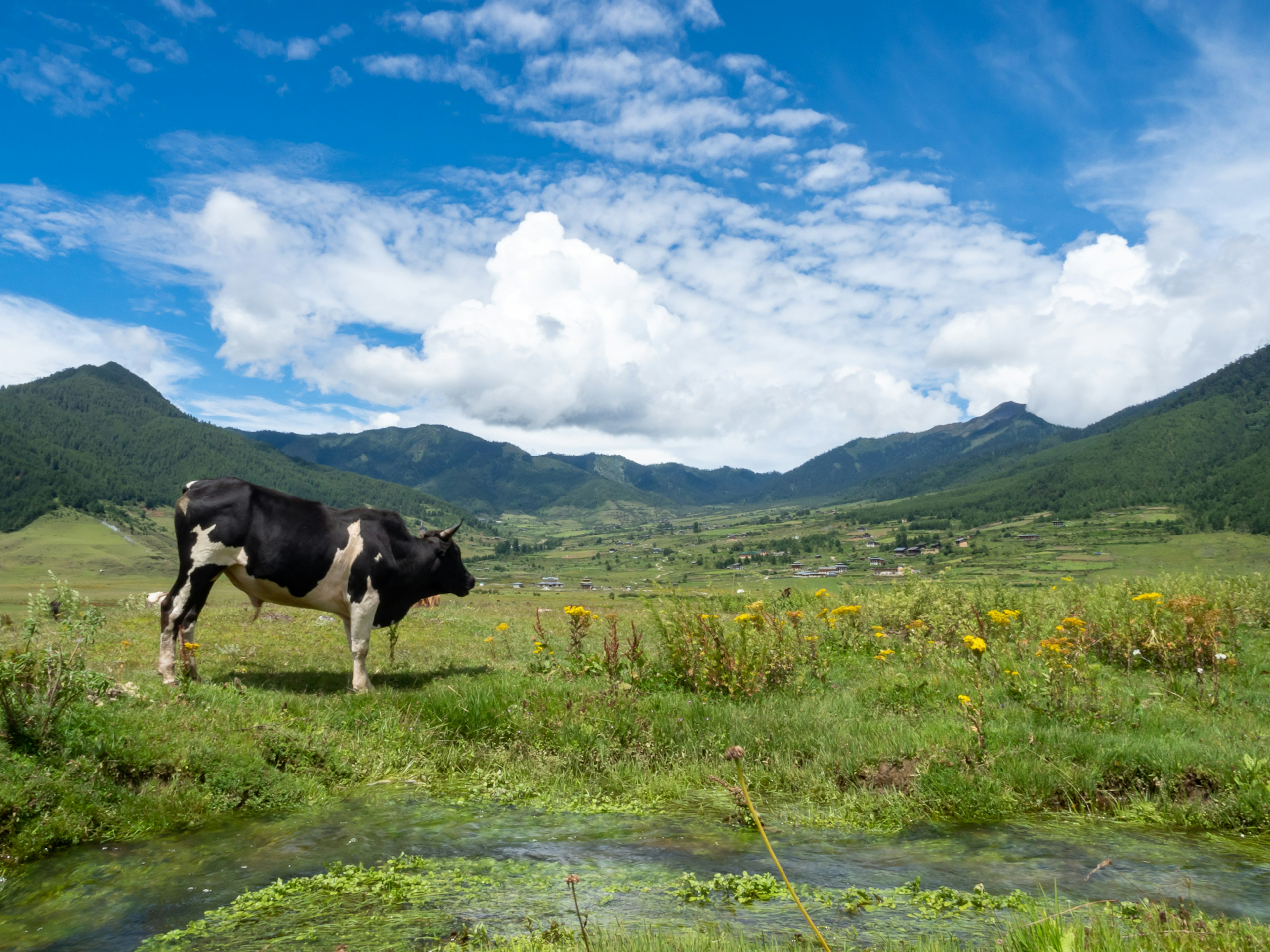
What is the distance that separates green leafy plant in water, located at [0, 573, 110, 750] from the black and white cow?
290cm

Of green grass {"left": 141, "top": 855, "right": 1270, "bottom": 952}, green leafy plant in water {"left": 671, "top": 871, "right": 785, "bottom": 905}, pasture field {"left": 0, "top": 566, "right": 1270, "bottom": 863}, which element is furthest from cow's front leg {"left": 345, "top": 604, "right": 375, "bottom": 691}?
green leafy plant in water {"left": 671, "top": 871, "right": 785, "bottom": 905}

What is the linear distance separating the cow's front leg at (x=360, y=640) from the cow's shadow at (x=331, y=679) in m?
0.22

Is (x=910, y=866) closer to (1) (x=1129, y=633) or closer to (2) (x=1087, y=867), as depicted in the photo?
(2) (x=1087, y=867)

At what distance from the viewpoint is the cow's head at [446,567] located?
1346cm

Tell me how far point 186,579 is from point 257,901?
24.2ft

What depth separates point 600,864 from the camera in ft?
18.7

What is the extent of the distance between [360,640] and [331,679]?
1.39 m

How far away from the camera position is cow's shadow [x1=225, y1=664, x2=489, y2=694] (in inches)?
435

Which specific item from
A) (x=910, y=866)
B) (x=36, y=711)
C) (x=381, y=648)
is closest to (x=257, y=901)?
(x=36, y=711)

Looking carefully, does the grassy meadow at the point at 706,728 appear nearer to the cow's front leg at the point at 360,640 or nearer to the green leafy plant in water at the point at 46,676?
the green leafy plant in water at the point at 46,676

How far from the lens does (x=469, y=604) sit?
37.0 m

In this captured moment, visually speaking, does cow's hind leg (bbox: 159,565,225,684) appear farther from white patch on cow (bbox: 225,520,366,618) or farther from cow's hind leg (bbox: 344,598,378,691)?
cow's hind leg (bbox: 344,598,378,691)

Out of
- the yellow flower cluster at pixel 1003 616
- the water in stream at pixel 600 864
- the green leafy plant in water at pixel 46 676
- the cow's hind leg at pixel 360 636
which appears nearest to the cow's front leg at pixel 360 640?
the cow's hind leg at pixel 360 636

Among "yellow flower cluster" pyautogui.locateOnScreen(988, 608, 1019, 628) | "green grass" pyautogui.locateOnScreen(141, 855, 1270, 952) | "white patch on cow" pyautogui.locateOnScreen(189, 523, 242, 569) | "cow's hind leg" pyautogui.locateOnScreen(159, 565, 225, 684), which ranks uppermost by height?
"white patch on cow" pyautogui.locateOnScreen(189, 523, 242, 569)
